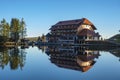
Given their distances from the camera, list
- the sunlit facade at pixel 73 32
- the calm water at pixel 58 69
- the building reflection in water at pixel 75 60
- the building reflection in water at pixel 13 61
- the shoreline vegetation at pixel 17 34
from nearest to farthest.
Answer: the calm water at pixel 58 69 → the building reflection in water at pixel 13 61 → the building reflection in water at pixel 75 60 → the shoreline vegetation at pixel 17 34 → the sunlit facade at pixel 73 32

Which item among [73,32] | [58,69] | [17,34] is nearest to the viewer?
[58,69]

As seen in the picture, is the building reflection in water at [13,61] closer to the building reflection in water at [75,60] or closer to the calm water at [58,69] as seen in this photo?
the calm water at [58,69]

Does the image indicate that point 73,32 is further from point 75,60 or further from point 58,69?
point 58,69

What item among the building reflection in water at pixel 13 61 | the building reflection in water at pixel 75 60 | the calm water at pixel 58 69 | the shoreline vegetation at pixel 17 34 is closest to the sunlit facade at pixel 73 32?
the shoreline vegetation at pixel 17 34

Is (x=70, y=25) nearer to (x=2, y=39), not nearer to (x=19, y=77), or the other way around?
(x=2, y=39)

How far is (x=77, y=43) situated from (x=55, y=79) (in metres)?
74.0

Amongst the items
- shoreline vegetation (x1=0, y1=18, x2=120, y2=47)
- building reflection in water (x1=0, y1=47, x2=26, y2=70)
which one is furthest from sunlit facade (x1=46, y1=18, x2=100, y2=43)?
building reflection in water (x1=0, y1=47, x2=26, y2=70)

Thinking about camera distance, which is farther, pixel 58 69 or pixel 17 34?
pixel 17 34

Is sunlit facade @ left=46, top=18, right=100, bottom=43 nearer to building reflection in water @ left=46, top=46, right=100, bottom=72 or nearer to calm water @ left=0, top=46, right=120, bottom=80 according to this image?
building reflection in water @ left=46, top=46, right=100, bottom=72

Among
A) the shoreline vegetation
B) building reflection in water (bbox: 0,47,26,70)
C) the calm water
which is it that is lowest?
the calm water

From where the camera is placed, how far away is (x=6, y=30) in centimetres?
8144

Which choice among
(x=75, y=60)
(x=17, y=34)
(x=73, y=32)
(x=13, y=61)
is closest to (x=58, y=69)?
(x=13, y=61)

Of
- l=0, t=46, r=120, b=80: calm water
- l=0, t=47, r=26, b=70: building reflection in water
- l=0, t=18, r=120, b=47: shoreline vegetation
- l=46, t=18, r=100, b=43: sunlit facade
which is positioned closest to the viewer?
l=0, t=46, r=120, b=80: calm water

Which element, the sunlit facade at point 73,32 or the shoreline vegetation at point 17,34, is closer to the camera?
the shoreline vegetation at point 17,34
